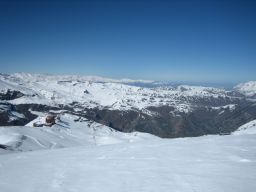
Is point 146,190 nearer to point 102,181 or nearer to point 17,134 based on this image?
point 102,181

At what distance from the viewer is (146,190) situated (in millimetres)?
7781

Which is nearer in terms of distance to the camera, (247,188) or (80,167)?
(247,188)

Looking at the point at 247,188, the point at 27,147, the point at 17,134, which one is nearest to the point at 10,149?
→ the point at 27,147

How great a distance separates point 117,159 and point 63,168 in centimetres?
272

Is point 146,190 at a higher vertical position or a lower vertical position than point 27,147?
higher

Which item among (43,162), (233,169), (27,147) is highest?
(233,169)

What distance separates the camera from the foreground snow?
8.13 m

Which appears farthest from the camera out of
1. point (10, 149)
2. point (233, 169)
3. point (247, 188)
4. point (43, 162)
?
point (10, 149)

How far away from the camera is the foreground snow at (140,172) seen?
320 inches

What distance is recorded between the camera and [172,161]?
1158cm

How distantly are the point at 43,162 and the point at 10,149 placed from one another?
5045 cm

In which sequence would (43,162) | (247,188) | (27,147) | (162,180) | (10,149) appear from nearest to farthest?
(247,188) → (162,180) → (43,162) → (10,149) → (27,147)

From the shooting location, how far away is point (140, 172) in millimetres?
9789

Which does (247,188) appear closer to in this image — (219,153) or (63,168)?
(219,153)
